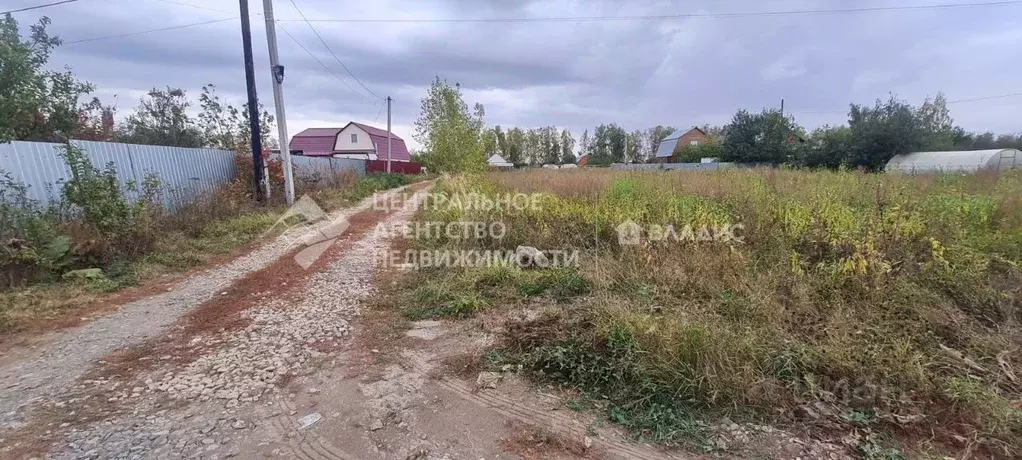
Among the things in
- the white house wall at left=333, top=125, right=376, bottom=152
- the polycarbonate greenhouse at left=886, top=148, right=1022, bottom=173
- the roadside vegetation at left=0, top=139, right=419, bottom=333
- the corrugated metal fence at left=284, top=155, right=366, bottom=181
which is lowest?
the roadside vegetation at left=0, top=139, right=419, bottom=333

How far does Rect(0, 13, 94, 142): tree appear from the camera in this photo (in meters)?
6.05

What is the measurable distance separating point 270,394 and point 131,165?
25.1ft

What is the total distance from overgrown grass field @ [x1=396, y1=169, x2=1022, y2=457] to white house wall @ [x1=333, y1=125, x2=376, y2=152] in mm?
33758

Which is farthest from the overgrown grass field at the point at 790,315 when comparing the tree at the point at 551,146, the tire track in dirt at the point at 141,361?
the tree at the point at 551,146

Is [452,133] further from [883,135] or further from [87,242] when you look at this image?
[883,135]

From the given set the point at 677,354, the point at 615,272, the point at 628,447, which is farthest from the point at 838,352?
the point at 615,272

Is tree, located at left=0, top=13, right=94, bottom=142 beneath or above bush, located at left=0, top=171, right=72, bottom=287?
above

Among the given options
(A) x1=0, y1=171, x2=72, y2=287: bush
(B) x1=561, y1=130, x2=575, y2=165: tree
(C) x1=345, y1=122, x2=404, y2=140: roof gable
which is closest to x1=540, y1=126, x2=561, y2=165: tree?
(B) x1=561, y1=130, x2=575, y2=165: tree

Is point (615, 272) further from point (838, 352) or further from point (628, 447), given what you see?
point (628, 447)

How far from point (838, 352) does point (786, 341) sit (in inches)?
11.8

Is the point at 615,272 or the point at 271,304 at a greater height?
the point at 615,272

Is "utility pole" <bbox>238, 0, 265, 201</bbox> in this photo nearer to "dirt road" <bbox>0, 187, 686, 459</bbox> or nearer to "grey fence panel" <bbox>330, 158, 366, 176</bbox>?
"dirt road" <bbox>0, 187, 686, 459</bbox>

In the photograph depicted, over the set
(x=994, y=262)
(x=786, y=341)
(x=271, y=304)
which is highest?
(x=994, y=262)

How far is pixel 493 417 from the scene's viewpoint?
2480 mm
